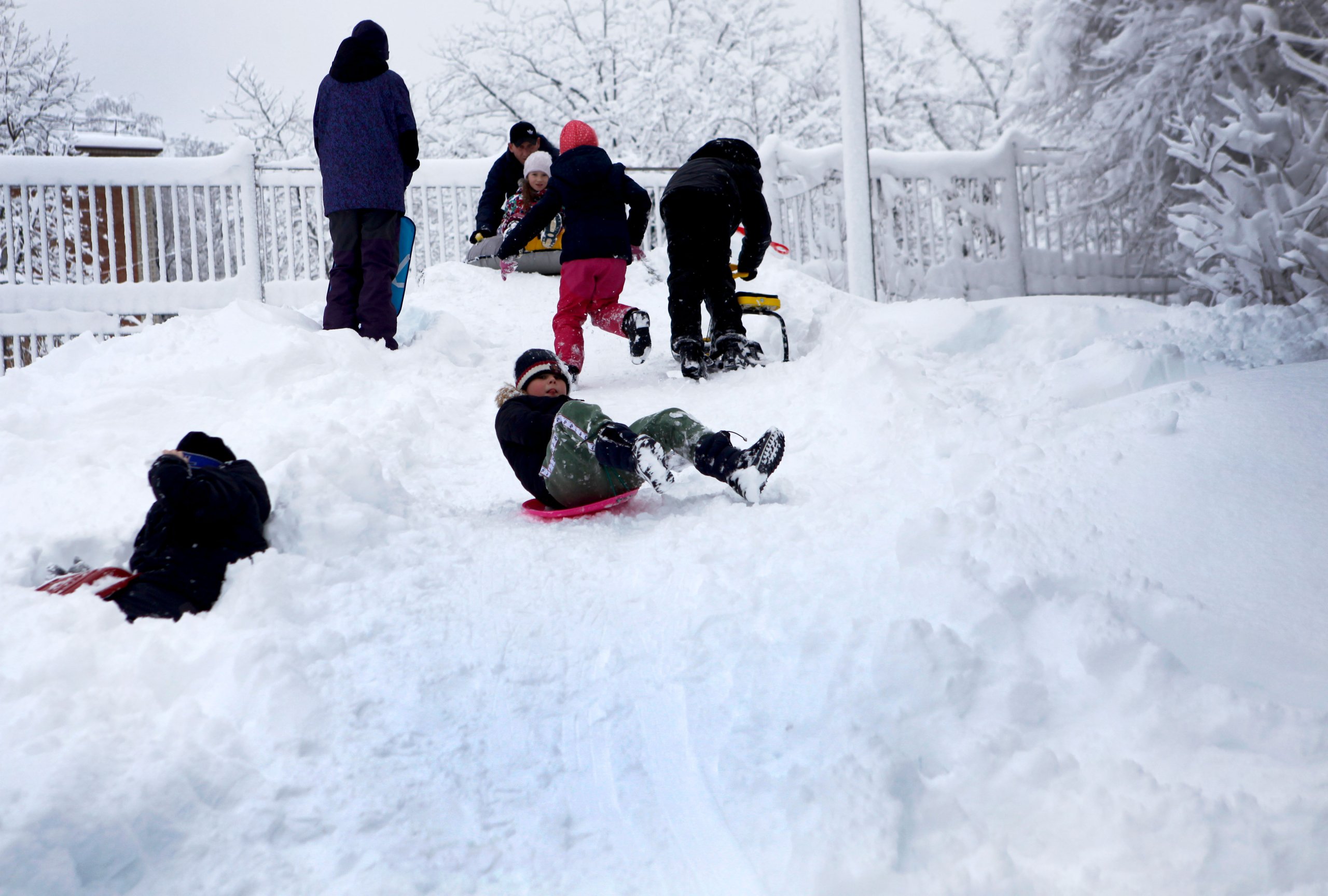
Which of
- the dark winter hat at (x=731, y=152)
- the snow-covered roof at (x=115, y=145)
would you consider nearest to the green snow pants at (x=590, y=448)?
the dark winter hat at (x=731, y=152)

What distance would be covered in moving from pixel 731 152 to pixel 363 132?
7.72ft

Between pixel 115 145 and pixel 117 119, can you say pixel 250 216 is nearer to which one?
pixel 115 145

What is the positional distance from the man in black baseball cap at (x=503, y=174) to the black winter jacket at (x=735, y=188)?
2199 mm

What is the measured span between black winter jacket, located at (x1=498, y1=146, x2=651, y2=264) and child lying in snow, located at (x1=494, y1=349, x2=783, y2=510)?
2174 millimetres

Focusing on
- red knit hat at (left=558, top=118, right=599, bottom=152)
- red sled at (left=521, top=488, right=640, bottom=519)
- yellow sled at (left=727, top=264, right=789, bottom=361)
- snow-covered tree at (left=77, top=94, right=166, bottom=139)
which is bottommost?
red sled at (left=521, top=488, right=640, bottom=519)

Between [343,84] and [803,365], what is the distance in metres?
3.48

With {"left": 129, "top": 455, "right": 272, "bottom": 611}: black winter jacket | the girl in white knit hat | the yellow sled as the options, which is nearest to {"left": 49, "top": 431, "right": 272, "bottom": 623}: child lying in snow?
{"left": 129, "top": 455, "right": 272, "bottom": 611}: black winter jacket

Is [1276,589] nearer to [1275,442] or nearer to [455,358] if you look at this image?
[1275,442]

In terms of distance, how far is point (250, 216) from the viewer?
26.6 feet

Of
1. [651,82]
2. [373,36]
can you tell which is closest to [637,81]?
[651,82]

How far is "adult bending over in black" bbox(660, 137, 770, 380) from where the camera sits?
5.45m

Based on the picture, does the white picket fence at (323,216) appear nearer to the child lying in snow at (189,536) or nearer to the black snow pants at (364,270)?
the black snow pants at (364,270)

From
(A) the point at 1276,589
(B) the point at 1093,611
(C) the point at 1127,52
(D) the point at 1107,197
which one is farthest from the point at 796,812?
(D) the point at 1107,197

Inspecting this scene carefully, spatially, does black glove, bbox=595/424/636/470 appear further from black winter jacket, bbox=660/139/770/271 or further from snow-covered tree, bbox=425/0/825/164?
snow-covered tree, bbox=425/0/825/164
